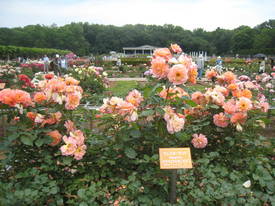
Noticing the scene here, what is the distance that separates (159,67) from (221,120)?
0.83 m

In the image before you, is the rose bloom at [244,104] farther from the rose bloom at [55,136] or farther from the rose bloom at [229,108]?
the rose bloom at [55,136]

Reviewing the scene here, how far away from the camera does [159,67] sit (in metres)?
2.08

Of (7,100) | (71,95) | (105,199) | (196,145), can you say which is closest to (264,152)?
(196,145)

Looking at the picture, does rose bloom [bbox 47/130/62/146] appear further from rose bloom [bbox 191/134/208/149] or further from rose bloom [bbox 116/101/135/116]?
rose bloom [bbox 191/134/208/149]

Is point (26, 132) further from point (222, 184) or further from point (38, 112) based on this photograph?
point (222, 184)

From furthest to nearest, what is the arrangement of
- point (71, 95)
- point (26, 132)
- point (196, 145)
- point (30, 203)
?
point (196, 145) < point (71, 95) < point (26, 132) < point (30, 203)

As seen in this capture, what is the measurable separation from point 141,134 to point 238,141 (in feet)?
2.74

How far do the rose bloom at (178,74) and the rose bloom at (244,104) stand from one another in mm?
674

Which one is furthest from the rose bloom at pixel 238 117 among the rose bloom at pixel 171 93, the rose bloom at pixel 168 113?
the rose bloom at pixel 168 113

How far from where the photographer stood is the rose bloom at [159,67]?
207 centimetres

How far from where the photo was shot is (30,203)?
2025 millimetres

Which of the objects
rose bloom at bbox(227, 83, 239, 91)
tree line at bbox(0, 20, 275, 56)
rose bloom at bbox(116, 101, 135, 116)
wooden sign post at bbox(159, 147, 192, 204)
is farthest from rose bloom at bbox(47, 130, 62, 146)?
tree line at bbox(0, 20, 275, 56)

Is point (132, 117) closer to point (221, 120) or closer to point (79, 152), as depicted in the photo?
point (79, 152)

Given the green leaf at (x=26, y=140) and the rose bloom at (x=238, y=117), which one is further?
the rose bloom at (x=238, y=117)
